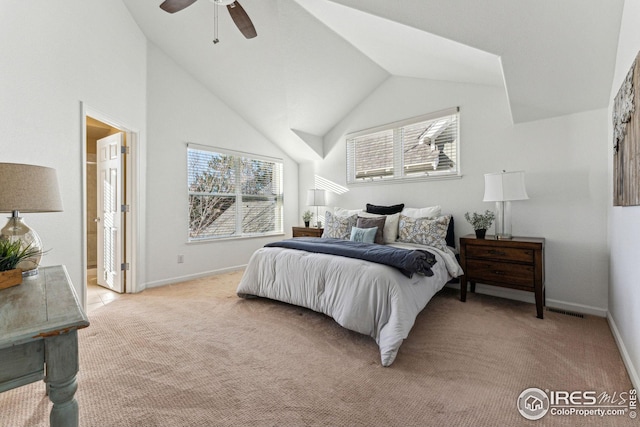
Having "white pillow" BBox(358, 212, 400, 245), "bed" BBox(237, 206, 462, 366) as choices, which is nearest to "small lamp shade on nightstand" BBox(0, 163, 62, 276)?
"bed" BBox(237, 206, 462, 366)

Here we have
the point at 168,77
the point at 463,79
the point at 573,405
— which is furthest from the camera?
the point at 168,77

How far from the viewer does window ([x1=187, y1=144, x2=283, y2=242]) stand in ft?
13.9

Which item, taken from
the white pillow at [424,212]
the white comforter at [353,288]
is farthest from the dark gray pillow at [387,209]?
the white comforter at [353,288]

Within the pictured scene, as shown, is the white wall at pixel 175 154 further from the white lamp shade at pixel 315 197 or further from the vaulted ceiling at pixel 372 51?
the white lamp shade at pixel 315 197

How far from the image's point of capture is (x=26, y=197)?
1.37m

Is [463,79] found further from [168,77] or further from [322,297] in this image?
[168,77]

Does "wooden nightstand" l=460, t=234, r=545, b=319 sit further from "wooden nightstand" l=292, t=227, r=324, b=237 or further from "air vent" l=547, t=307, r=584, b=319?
"wooden nightstand" l=292, t=227, r=324, b=237

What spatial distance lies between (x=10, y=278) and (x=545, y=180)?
13.6 feet

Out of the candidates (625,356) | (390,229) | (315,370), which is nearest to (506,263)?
(625,356)

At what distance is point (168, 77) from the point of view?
3848mm

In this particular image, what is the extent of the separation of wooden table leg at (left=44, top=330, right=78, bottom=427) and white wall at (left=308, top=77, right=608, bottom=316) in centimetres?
372

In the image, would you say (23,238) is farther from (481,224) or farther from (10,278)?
(481,224)

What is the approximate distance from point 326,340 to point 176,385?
1056 mm

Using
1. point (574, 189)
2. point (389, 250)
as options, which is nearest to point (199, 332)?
point (389, 250)
